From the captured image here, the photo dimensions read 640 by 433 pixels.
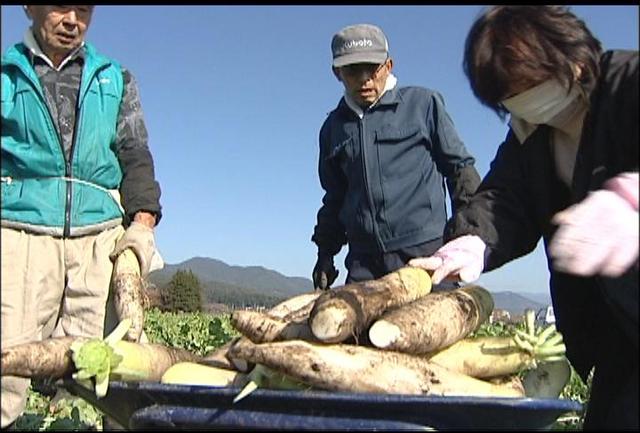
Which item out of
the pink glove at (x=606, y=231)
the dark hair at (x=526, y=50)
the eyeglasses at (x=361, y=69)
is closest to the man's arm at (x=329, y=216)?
the eyeglasses at (x=361, y=69)

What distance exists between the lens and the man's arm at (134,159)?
3.90 meters

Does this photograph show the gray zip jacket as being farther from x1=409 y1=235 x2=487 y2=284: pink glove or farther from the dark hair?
the dark hair

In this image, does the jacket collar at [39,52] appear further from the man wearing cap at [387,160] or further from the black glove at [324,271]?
the black glove at [324,271]

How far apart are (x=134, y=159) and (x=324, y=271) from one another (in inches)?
71.2

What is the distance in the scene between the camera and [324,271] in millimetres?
5430

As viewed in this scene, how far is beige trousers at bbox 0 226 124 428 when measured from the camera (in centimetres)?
365

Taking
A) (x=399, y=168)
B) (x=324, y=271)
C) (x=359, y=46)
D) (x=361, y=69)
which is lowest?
(x=324, y=271)

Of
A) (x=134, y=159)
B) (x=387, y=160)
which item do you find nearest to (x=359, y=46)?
(x=387, y=160)

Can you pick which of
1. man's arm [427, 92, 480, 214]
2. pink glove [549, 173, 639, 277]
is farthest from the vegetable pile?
man's arm [427, 92, 480, 214]

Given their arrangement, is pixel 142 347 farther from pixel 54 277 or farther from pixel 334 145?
pixel 334 145

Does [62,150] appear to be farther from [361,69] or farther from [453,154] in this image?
[453,154]

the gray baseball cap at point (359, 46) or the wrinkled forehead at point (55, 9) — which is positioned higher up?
the wrinkled forehead at point (55, 9)

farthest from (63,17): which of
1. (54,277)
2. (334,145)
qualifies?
(334,145)

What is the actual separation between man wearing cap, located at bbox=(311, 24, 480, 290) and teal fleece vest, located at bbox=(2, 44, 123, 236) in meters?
1.65
